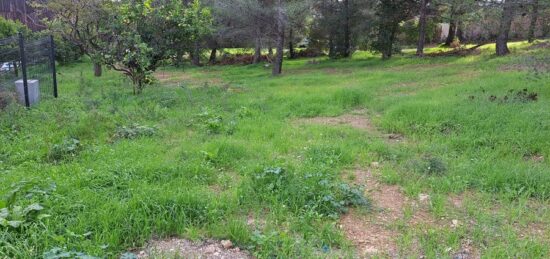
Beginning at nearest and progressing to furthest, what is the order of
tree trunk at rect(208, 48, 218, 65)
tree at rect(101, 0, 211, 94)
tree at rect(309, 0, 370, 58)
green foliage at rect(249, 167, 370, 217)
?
1. green foliage at rect(249, 167, 370, 217)
2. tree at rect(101, 0, 211, 94)
3. tree at rect(309, 0, 370, 58)
4. tree trunk at rect(208, 48, 218, 65)

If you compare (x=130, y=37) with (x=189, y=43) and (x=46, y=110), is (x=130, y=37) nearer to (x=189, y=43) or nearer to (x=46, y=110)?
(x=189, y=43)

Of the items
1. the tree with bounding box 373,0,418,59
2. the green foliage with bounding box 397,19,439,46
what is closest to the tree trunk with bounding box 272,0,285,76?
the tree with bounding box 373,0,418,59

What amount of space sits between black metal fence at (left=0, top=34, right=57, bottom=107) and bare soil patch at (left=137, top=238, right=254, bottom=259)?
6.10 m

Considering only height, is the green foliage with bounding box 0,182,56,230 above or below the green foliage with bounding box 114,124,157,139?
below

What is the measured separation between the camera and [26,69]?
8211 millimetres

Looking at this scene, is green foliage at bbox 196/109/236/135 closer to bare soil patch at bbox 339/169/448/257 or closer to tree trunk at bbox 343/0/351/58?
bare soil patch at bbox 339/169/448/257

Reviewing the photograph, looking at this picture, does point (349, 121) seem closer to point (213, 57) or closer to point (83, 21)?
point (83, 21)

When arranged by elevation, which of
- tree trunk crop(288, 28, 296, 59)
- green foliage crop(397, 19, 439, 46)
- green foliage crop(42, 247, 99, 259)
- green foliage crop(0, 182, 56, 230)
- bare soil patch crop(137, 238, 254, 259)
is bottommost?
bare soil patch crop(137, 238, 254, 259)

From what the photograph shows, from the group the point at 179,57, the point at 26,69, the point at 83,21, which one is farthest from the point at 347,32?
the point at 26,69

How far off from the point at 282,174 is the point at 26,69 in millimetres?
6727

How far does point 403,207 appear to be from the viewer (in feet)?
12.0

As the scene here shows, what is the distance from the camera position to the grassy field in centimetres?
303

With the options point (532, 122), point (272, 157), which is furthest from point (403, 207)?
point (532, 122)

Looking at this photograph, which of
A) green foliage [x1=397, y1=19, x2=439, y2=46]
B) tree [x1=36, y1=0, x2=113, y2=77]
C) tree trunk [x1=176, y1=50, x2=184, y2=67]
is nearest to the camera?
tree trunk [x1=176, y1=50, x2=184, y2=67]
